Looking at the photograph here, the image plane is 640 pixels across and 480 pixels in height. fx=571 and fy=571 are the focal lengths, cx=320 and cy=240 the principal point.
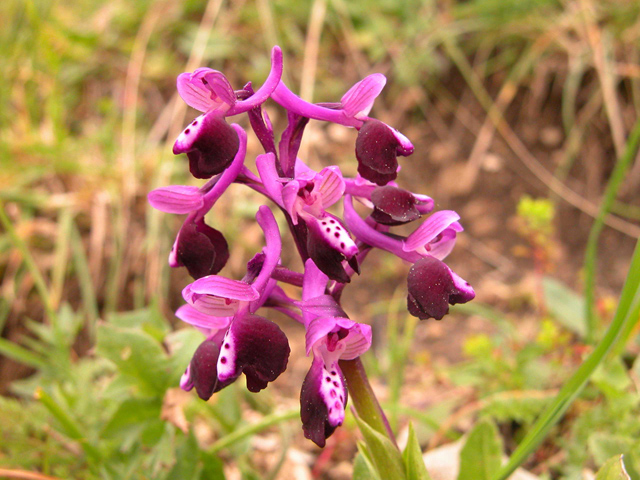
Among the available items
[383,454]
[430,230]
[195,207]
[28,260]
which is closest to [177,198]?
[195,207]

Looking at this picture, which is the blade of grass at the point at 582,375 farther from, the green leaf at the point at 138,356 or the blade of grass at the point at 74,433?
the blade of grass at the point at 74,433

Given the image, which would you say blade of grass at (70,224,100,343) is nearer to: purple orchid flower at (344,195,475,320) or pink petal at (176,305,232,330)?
pink petal at (176,305,232,330)

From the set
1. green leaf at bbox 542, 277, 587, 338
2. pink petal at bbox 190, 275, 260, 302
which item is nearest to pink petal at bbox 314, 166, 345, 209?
pink petal at bbox 190, 275, 260, 302

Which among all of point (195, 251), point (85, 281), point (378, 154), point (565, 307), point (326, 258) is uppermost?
point (378, 154)

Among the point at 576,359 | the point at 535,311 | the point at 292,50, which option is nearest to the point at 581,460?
the point at 576,359

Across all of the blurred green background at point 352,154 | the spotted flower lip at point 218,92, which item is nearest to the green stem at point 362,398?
the spotted flower lip at point 218,92

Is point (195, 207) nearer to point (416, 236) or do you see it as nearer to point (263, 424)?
point (416, 236)

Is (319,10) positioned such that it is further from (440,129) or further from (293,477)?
(293,477)
